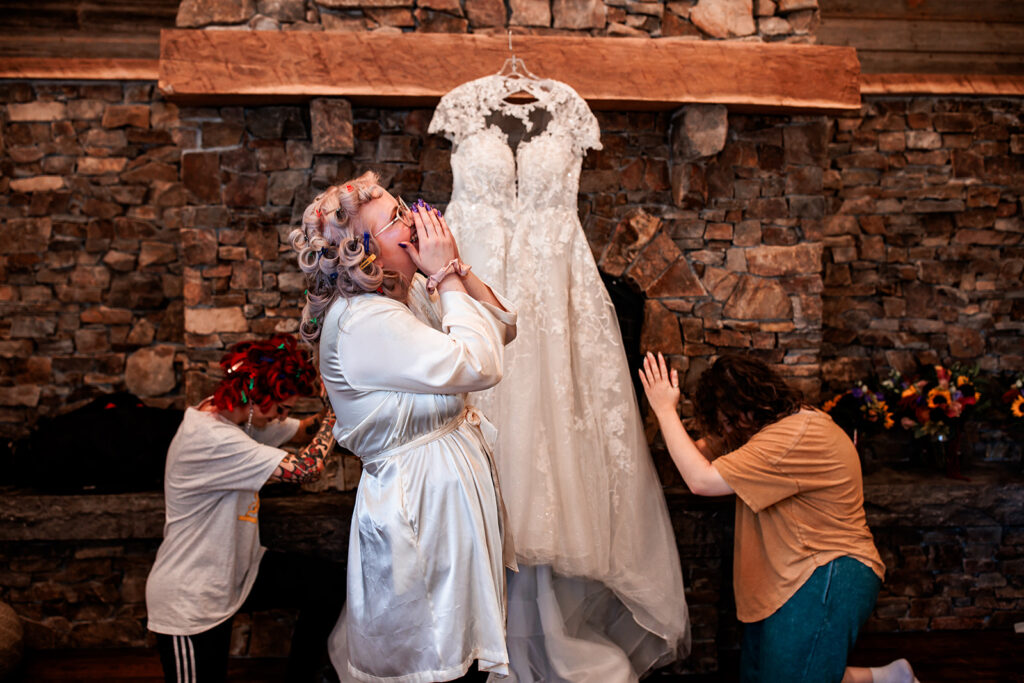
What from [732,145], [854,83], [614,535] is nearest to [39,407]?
→ [614,535]

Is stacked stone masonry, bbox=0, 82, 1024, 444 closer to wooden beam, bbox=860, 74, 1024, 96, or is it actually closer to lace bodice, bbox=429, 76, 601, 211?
wooden beam, bbox=860, 74, 1024, 96

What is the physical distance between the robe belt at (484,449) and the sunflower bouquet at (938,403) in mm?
2256

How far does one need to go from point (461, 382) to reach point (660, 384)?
1.03 m

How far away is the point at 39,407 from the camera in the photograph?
3486 mm

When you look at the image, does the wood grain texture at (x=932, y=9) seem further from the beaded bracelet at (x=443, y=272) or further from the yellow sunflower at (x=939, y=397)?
the beaded bracelet at (x=443, y=272)

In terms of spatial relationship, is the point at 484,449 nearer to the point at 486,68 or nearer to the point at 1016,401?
the point at 486,68

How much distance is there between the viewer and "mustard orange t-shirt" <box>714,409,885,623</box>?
7.33 ft

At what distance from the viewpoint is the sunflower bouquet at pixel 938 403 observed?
3201 millimetres

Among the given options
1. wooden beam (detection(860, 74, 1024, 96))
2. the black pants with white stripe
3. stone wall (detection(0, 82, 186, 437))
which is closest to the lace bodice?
the black pants with white stripe

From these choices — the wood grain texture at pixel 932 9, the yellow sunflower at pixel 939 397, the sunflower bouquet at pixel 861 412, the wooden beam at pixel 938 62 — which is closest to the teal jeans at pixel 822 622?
the sunflower bouquet at pixel 861 412

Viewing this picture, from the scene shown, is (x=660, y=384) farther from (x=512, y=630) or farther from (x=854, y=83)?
(x=854, y=83)

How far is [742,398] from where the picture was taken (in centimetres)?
235

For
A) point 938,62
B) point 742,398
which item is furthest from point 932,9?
point 742,398

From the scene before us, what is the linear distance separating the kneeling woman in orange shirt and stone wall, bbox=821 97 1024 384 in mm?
1460
